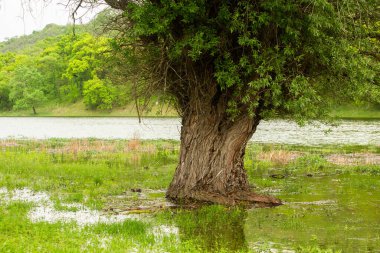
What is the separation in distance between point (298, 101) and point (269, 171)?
1089 cm

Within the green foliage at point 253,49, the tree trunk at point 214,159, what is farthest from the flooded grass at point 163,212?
the green foliage at point 253,49

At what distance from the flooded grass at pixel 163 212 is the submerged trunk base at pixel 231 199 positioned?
25.9 inches

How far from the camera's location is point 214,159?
725 inches

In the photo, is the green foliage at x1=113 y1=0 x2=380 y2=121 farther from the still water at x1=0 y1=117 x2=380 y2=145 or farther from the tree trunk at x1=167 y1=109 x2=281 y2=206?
the still water at x1=0 y1=117 x2=380 y2=145

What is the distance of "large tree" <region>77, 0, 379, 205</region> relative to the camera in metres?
16.0

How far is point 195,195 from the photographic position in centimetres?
1823

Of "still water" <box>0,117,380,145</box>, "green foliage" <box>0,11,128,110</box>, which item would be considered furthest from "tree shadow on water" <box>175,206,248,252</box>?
"green foliage" <box>0,11,128,110</box>

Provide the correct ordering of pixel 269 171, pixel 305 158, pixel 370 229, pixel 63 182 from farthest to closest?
pixel 305 158 < pixel 269 171 < pixel 63 182 < pixel 370 229

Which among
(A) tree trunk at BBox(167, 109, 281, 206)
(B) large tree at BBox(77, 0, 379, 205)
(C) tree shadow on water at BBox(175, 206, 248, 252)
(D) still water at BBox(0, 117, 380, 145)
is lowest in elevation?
(D) still water at BBox(0, 117, 380, 145)

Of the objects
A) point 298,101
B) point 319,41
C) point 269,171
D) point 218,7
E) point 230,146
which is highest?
point 218,7

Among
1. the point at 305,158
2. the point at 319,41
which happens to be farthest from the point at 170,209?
the point at 305,158

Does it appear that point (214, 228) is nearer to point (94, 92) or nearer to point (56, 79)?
point (94, 92)

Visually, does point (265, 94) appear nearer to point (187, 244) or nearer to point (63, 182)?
point (187, 244)

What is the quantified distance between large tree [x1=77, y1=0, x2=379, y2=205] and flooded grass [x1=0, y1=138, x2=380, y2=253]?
1.98m
